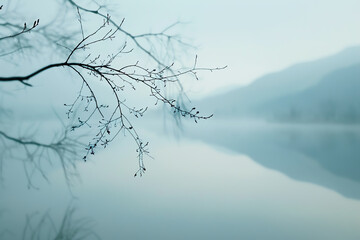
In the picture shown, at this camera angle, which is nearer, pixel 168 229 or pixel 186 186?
pixel 168 229

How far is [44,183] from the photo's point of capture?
652cm

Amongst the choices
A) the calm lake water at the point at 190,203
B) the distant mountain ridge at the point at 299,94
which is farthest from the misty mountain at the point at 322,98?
the calm lake water at the point at 190,203

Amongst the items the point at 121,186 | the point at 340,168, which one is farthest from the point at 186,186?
the point at 340,168

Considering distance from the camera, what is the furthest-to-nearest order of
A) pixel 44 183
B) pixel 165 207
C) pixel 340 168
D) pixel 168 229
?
pixel 340 168, pixel 44 183, pixel 165 207, pixel 168 229

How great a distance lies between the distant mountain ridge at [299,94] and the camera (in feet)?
258

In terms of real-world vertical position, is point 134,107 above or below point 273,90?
below

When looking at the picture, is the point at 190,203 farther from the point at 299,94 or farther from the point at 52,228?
the point at 299,94

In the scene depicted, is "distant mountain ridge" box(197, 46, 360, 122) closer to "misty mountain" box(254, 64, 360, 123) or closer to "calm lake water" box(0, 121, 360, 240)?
"misty mountain" box(254, 64, 360, 123)

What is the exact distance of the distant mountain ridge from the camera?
258 feet

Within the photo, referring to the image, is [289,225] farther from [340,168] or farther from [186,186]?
[340,168]

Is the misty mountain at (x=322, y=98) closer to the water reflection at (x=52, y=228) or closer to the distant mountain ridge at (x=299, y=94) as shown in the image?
the distant mountain ridge at (x=299, y=94)

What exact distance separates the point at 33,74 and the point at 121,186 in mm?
5130

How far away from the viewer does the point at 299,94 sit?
10600 cm

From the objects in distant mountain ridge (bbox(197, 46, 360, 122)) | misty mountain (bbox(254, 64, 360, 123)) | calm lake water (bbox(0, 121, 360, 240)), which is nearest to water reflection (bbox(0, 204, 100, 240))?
calm lake water (bbox(0, 121, 360, 240))
